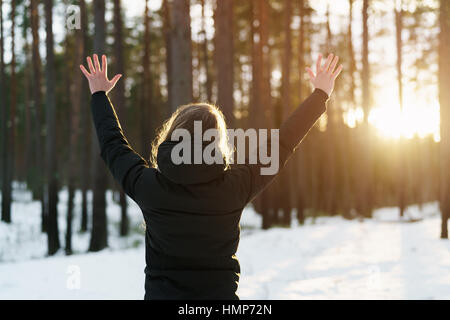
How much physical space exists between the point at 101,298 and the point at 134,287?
76cm

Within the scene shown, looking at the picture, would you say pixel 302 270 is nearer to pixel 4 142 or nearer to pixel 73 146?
pixel 73 146

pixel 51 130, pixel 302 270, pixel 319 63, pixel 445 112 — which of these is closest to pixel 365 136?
pixel 445 112

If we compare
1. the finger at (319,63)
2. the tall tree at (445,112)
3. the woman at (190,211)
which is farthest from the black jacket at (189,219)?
the tall tree at (445,112)

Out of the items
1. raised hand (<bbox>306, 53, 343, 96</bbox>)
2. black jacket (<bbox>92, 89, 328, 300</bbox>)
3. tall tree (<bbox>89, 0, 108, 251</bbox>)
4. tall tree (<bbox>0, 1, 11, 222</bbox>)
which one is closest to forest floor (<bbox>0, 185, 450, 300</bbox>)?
tall tree (<bbox>89, 0, 108, 251</bbox>)

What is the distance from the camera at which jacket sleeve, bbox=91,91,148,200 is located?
2348mm

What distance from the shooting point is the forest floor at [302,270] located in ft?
23.7

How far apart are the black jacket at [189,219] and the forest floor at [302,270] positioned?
5141 millimetres

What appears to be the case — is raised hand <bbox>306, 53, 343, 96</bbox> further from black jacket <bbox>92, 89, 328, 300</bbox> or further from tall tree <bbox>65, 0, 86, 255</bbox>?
tall tree <bbox>65, 0, 86, 255</bbox>

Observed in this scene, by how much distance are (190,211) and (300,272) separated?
7397 millimetres

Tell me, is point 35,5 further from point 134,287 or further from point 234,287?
point 234,287

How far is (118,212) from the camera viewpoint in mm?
27547

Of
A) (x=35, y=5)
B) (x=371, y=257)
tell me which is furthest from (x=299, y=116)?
(x=35, y=5)

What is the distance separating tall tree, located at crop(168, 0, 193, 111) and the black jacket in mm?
7405

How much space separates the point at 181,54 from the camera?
972 cm
